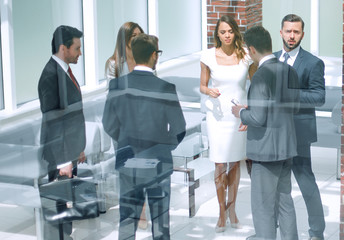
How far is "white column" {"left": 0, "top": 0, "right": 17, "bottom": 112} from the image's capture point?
3.75 m

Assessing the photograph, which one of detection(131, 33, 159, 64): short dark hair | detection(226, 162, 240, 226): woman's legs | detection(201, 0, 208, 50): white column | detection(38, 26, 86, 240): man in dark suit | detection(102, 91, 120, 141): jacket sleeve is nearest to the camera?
detection(201, 0, 208, 50): white column

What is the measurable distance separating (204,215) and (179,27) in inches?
39.4

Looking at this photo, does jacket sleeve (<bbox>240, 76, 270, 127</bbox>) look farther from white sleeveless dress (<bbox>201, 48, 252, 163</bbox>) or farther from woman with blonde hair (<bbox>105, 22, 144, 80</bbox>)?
woman with blonde hair (<bbox>105, 22, 144, 80</bbox>)

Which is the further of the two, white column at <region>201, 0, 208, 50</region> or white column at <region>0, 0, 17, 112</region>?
white column at <region>0, 0, 17, 112</region>

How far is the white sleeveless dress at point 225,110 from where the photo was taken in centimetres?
293

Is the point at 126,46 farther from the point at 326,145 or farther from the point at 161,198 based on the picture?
the point at 326,145

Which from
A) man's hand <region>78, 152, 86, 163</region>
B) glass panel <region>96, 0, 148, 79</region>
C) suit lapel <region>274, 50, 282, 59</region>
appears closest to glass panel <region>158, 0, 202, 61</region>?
glass panel <region>96, 0, 148, 79</region>

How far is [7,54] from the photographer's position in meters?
3.80

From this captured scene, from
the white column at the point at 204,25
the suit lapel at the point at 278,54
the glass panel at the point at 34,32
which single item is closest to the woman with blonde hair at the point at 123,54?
the glass panel at the point at 34,32

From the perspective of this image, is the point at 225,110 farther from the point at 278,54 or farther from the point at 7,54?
the point at 7,54

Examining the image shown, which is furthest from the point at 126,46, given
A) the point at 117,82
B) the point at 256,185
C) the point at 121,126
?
the point at 256,185

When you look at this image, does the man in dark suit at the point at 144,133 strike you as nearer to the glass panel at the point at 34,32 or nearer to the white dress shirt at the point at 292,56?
the glass panel at the point at 34,32

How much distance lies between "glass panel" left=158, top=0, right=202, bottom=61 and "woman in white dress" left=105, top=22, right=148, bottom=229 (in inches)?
6.5

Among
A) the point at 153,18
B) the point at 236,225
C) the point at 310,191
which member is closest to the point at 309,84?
the point at 310,191
